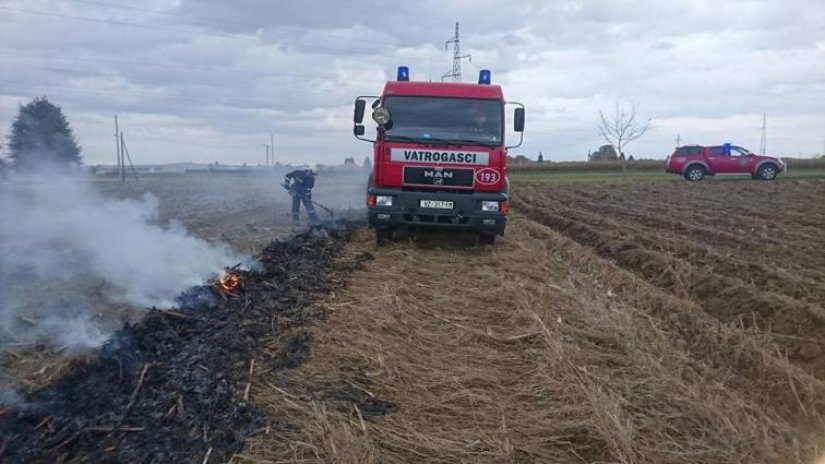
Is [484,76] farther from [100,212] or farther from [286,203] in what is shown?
[286,203]

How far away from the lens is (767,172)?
3058 centimetres

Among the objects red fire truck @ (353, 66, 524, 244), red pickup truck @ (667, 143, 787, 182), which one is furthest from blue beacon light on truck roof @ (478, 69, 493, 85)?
red pickup truck @ (667, 143, 787, 182)

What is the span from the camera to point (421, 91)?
10469 millimetres

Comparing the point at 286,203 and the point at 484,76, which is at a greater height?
the point at 484,76

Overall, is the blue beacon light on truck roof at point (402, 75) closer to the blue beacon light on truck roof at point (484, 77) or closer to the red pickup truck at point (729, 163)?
the blue beacon light on truck roof at point (484, 77)

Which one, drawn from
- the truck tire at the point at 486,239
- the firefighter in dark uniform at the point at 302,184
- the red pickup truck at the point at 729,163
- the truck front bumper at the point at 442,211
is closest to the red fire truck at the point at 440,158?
the truck front bumper at the point at 442,211

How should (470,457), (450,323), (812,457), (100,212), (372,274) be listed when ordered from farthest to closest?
1. (100,212)
2. (372,274)
3. (450,323)
4. (812,457)
5. (470,457)

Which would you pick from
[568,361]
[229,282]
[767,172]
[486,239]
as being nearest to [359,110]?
[486,239]

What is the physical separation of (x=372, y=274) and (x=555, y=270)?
99.9 inches

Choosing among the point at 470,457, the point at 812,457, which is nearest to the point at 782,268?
the point at 812,457

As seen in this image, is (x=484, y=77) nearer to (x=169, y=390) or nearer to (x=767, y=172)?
(x=169, y=390)

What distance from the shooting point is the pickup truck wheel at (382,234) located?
11074 mm

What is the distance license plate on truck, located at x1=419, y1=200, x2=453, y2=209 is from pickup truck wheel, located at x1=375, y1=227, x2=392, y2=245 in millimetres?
1115

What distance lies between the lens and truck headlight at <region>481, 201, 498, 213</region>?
10180mm
